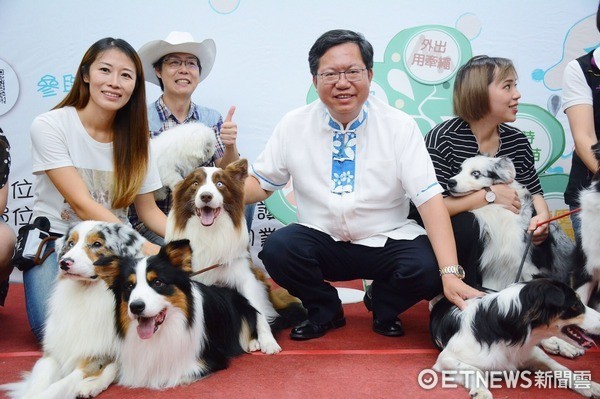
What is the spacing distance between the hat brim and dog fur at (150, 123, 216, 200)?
63 centimetres

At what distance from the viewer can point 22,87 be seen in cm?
416

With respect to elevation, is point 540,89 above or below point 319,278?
above

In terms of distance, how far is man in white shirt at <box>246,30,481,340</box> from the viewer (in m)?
2.78

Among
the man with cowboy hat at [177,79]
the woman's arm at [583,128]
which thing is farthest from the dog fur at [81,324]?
the woman's arm at [583,128]

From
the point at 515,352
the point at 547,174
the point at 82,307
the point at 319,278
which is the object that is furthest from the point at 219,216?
the point at 547,174

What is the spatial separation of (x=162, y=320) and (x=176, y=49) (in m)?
2.13

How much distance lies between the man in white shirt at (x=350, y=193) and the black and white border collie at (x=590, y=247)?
682 mm

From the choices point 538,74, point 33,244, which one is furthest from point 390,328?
point 538,74

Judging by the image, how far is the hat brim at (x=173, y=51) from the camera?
12.3ft

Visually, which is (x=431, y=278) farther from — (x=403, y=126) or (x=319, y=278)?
(x=403, y=126)

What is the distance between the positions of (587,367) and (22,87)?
4030 millimetres

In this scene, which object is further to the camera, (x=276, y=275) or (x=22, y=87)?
(x=22, y=87)

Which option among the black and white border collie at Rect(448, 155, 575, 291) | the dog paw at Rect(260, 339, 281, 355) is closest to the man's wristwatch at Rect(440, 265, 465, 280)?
the black and white border collie at Rect(448, 155, 575, 291)

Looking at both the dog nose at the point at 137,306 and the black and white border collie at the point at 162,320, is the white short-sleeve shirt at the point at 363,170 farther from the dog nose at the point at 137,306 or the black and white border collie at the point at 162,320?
the dog nose at the point at 137,306
